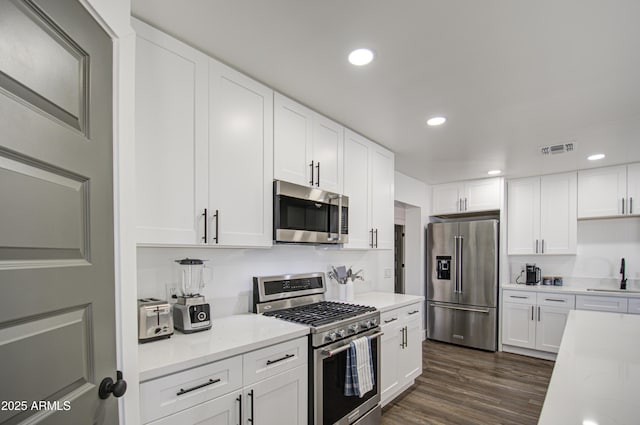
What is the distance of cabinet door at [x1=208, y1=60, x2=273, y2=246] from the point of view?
6.09ft

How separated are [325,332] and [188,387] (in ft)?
2.90

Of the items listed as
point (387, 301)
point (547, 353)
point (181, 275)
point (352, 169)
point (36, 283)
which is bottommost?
point (547, 353)

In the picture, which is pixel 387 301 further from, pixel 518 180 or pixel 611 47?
pixel 518 180

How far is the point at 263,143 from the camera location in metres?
2.14

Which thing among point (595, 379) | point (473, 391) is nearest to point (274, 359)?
point (595, 379)

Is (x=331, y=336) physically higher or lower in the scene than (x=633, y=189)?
lower

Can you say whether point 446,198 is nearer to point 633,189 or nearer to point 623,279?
point 633,189

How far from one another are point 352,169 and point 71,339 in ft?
8.01

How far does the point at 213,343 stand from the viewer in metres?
1.59

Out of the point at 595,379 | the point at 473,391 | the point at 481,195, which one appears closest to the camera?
the point at 595,379

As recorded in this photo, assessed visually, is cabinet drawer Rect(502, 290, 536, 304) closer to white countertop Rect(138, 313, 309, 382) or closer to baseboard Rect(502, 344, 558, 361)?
baseboard Rect(502, 344, 558, 361)

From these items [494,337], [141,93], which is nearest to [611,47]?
[141,93]

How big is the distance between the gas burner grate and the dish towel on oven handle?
0.20 meters

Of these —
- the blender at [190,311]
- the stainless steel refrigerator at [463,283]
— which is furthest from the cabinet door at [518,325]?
the blender at [190,311]
